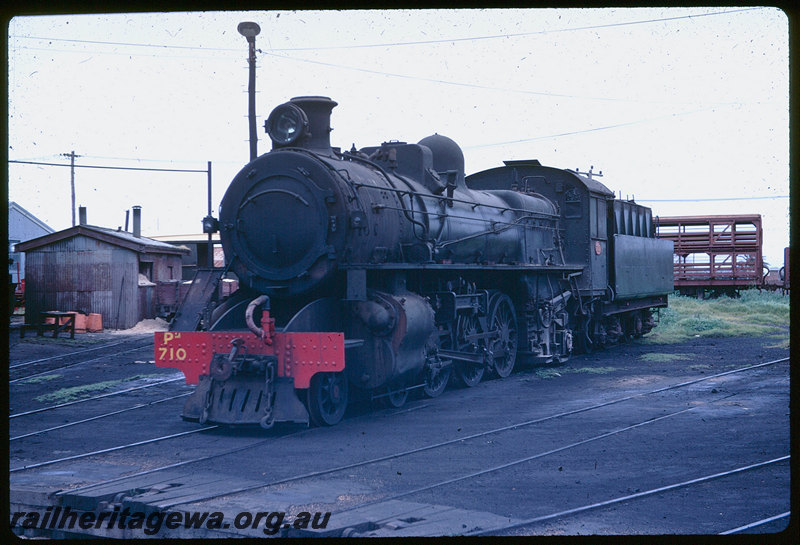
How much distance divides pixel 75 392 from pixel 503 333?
6.74 metres

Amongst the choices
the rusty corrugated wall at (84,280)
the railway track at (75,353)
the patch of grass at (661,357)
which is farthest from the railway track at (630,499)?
the rusty corrugated wall at (84,280)

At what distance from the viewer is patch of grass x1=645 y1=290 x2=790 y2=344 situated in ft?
67.6

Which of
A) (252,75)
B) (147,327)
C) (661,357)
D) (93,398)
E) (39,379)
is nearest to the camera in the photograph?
(93,398)

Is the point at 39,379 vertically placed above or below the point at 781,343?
below

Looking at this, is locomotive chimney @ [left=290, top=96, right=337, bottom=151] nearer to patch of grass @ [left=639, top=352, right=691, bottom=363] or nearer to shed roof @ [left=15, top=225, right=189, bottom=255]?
patch of grass @ [left=639, top=352, right=691, bottom=363]

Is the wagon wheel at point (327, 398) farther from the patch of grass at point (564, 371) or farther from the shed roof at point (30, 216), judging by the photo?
the shed roof at point (30, 216)

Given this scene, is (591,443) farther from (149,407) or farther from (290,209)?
(149,407)

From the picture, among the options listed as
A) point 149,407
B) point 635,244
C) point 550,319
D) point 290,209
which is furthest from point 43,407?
point 635,244

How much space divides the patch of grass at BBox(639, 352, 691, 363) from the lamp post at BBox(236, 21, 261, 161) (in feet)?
36.8

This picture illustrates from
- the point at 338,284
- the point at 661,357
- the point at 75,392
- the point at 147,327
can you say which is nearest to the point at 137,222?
the point at 147,327

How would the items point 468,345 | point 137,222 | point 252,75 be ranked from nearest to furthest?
point 468,345 → point 252,75 → point 137,222

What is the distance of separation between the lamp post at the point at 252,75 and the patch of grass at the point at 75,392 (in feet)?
29.8

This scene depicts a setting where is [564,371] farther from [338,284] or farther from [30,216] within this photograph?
[30,216]

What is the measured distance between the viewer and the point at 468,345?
455 inches
